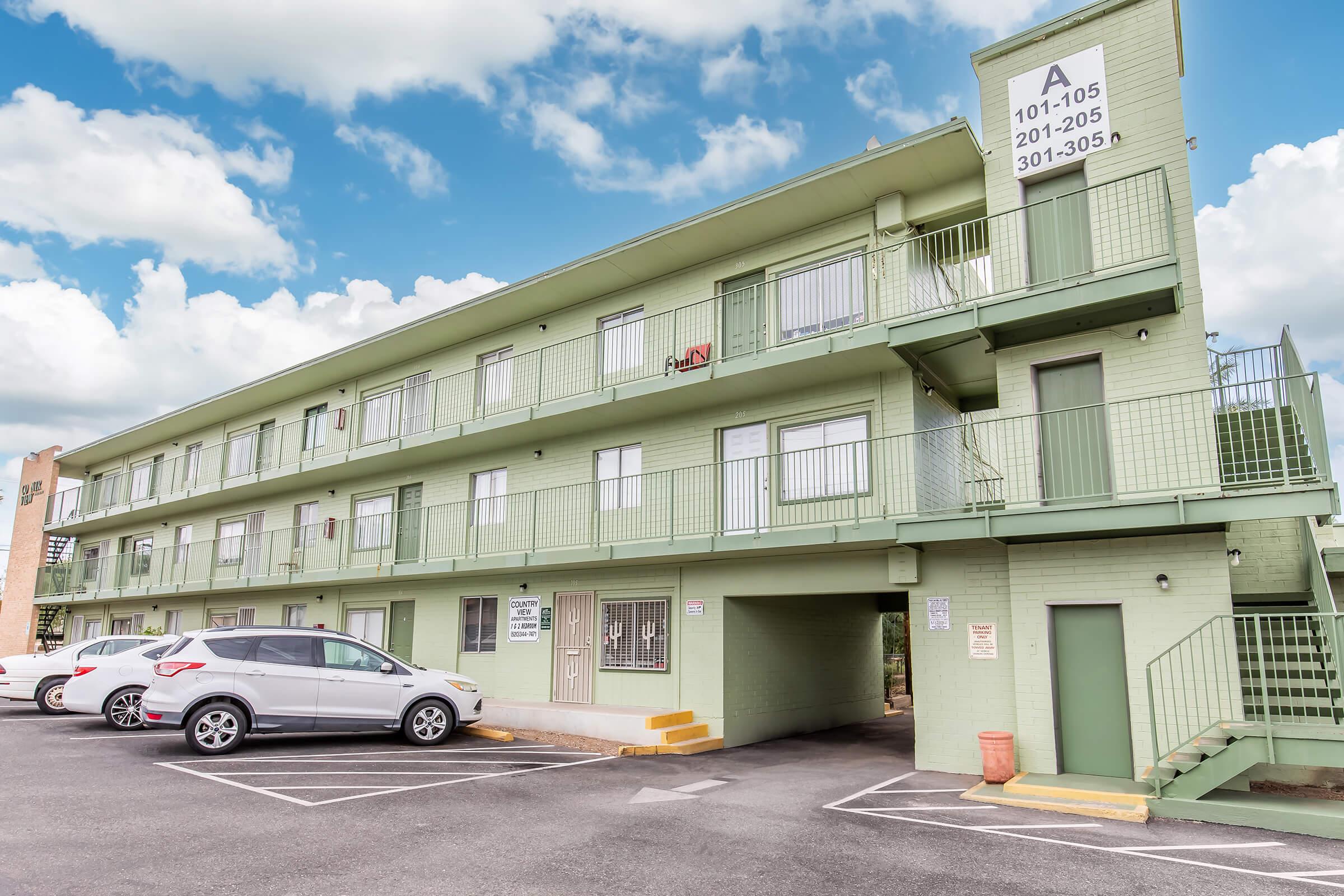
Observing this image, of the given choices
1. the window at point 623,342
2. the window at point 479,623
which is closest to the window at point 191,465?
the window at point 479,623

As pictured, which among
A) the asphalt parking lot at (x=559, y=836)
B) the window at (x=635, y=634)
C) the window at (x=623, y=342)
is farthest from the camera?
the window at (x=623, y=342)

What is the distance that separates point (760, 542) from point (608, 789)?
4591 millimetres

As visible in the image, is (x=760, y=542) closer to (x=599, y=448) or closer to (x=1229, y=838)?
(x=599, y=448)

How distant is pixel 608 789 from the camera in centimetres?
999

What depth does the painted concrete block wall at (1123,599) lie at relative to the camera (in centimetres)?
984

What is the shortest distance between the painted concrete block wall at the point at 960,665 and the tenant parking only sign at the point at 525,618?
818 centimetres

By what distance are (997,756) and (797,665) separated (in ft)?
21.1

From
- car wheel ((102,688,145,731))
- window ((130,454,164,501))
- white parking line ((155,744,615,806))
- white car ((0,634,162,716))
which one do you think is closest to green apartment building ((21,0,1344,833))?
white parking line ((155,744,615,806))

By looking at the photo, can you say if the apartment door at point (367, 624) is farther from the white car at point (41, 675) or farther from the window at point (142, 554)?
the window at point (142, 554)

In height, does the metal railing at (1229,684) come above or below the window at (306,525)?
below

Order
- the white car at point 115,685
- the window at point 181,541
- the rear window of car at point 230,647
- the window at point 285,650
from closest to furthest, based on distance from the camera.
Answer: the rear window of car at point 230,647, the window at point 285,650, the white car at point 115,685, the window at point 181,541

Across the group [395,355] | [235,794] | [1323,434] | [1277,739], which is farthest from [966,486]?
[395,355]

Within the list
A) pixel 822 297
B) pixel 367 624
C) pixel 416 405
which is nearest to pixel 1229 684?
pixel 822 297

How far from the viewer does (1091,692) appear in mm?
10523
